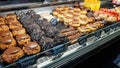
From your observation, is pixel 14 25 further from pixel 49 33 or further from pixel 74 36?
pixel 74 36

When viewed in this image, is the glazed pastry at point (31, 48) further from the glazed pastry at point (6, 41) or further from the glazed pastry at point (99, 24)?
the glazed pastry at point (99, 24)

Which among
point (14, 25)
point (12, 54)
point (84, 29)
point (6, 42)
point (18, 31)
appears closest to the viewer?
point (12, 54)

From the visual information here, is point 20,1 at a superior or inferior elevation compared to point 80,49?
superior

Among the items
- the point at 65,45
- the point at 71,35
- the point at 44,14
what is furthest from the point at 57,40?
the point at 44,14

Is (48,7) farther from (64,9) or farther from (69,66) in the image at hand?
(69,66)

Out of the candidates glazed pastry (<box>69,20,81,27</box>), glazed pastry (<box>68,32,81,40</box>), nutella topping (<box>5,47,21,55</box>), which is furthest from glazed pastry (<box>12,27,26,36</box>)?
glazed pastry (<box>69,20,81,27</box>)

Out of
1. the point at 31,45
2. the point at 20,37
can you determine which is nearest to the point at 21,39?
the point at 20,37
